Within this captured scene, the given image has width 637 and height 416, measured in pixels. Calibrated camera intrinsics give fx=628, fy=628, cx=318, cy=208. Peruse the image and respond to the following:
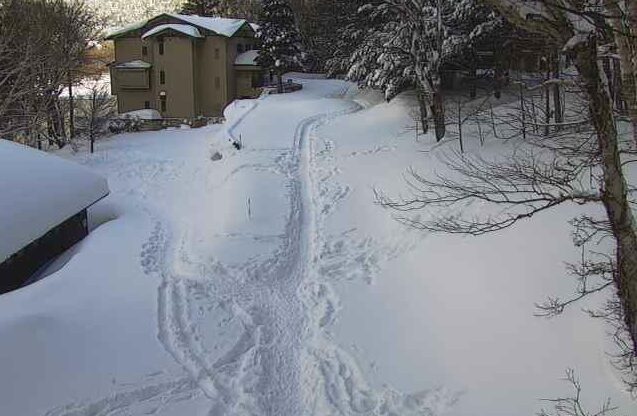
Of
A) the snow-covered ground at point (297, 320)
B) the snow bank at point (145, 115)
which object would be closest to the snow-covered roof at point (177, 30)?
the snow bank at point (145, 115)

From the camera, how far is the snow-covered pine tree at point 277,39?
36969 mm

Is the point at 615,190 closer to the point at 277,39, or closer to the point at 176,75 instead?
the point at 277,39

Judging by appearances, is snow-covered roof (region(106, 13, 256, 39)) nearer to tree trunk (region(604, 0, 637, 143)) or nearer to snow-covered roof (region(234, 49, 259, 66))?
snow-covered roof (region(234, 49, 259, 66))

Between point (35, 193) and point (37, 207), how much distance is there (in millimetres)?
631

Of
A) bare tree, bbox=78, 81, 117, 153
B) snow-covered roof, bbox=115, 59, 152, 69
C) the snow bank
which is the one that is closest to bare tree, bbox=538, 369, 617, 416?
bare tree, bbox=78, 81, 117, 153

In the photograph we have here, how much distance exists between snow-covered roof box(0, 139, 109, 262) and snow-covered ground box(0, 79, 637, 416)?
971 mm

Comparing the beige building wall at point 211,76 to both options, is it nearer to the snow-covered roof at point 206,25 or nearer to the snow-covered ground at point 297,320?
the snow-covered roof at point 206,25

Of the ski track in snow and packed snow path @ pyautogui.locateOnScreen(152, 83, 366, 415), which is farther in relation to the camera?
packed snow path @ pyautogui.locateOnScreen(152, 83, 366, 415)

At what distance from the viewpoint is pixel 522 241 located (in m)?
10.4

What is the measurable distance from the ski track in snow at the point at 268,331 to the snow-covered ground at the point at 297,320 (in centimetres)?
3

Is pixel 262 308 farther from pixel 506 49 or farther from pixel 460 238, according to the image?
pixel 506 49

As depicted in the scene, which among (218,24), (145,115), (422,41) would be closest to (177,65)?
(218,24)

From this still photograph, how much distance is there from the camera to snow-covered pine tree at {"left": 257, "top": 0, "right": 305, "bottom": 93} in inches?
1455

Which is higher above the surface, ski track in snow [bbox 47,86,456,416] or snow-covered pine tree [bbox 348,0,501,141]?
snow-covered pine tree [bbox 348,0,501,141]
